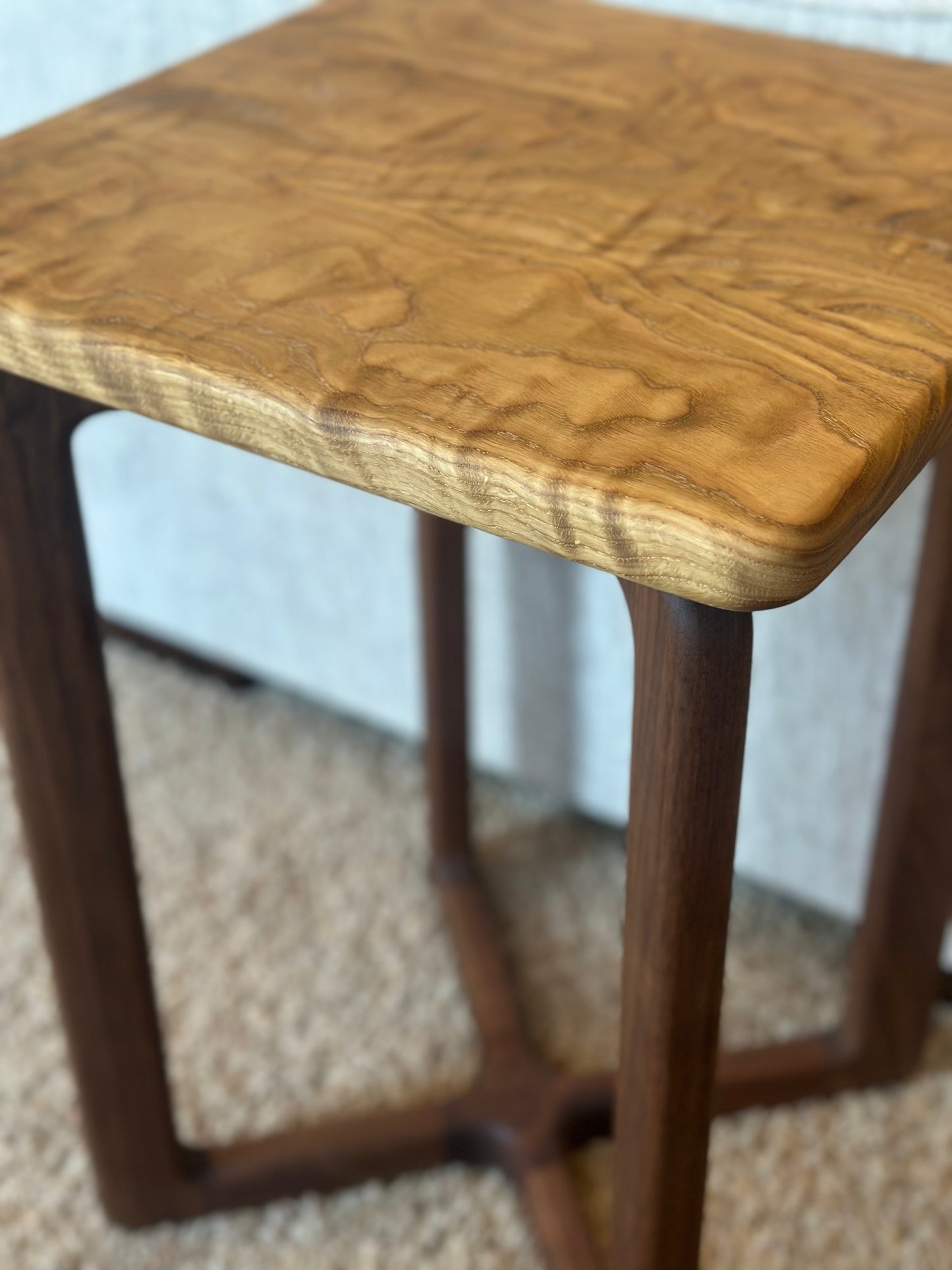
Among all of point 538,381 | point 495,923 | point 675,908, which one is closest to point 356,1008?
point 495,923

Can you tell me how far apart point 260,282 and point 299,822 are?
71 cm

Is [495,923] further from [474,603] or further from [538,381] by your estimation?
Answer: [538,381]

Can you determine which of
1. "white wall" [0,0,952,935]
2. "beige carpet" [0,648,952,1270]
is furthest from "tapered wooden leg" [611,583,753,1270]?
"white wall" [0,0,952,935]

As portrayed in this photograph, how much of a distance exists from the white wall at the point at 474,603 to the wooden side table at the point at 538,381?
102 mm

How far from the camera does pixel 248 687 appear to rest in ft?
4.21

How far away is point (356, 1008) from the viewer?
981 mm

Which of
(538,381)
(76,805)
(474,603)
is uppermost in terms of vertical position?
(538,381)

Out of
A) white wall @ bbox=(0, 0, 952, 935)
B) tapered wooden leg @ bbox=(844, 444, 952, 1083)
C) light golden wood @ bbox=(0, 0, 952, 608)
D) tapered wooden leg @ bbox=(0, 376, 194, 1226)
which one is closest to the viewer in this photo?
light golden wood @ bbox=(0, 0, 952, 608)

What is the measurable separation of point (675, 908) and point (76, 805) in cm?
34

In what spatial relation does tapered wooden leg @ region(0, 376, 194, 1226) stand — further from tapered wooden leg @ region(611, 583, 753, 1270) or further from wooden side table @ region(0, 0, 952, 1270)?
tapered wooden leg @ region(611, 583, 753, 1270)

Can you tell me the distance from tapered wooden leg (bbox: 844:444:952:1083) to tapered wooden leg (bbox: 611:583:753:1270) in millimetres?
308

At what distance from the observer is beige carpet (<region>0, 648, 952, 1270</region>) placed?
0.83 metres

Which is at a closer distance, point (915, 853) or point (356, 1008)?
Answer: point (915, 853)

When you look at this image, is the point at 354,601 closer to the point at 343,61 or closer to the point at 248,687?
the point at 248,687
